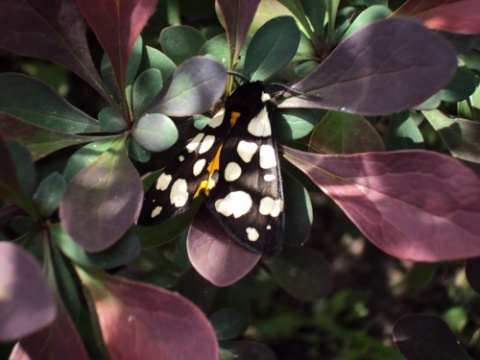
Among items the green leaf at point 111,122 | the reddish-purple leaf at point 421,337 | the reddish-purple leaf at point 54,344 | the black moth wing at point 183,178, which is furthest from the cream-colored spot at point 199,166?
the reddish-purple leaf at point 421,337

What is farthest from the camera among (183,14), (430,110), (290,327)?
(290,327)

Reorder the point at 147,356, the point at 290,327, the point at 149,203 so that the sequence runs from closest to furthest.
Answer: the point at 147,356
the point at 149,203
the point at 290,327

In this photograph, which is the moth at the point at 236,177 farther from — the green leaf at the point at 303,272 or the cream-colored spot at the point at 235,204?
the green leaf at the point at 303,272


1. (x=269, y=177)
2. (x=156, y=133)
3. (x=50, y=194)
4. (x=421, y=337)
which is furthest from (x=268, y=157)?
(x=421, y=337)

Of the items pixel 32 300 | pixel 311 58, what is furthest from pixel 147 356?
pixel 311 58

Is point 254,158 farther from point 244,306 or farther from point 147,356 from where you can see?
point 244,306

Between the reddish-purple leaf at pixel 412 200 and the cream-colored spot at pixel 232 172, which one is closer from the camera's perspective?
the reddish-purple leaf at pixel 412 200

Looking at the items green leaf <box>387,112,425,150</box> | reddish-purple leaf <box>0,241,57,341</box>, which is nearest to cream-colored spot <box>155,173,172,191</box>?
reddish-purple leaf <box>0,241,57,341</box>

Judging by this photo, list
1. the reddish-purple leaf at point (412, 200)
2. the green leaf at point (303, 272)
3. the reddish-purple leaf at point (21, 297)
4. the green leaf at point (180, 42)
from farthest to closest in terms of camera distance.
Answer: the green leaf at point (303, 272) < the green leaf at point (180, 42) < the reddish-purple leaf at point (412, 200) < the reddish-purple leaf at point (21, 297)
